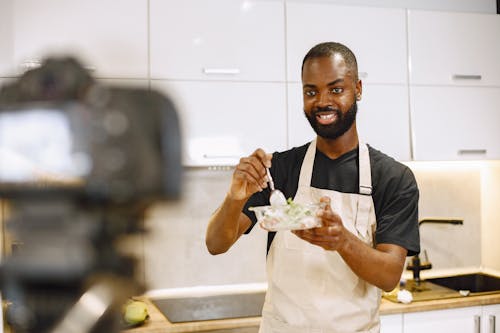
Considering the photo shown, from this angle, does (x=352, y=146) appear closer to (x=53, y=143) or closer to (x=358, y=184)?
(x=358, y=184)

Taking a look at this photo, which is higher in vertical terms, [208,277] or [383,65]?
[383,65]

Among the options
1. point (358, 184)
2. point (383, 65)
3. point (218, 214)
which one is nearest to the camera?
point (218, 214)

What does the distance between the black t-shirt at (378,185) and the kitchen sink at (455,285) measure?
1.13 m

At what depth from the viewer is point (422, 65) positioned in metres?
2.72

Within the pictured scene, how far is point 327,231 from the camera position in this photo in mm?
1262

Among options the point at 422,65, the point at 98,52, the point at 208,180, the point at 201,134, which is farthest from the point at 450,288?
the point at 98,52

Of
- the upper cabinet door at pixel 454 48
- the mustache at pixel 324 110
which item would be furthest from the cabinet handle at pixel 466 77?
the mustache at pixel 324 110

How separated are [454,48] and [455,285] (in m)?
1.24

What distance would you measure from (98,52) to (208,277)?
2.73 meters

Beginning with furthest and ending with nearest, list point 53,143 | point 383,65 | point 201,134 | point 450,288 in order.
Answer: point 450,288
point 383,65
point 201,134
point 53,143

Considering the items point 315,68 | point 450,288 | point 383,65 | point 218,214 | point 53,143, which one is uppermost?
point 383,65

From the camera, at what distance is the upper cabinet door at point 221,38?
2.32 metres

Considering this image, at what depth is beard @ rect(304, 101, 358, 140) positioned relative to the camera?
1484mm

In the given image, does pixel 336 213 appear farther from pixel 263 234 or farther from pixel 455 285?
pixel 455 285
